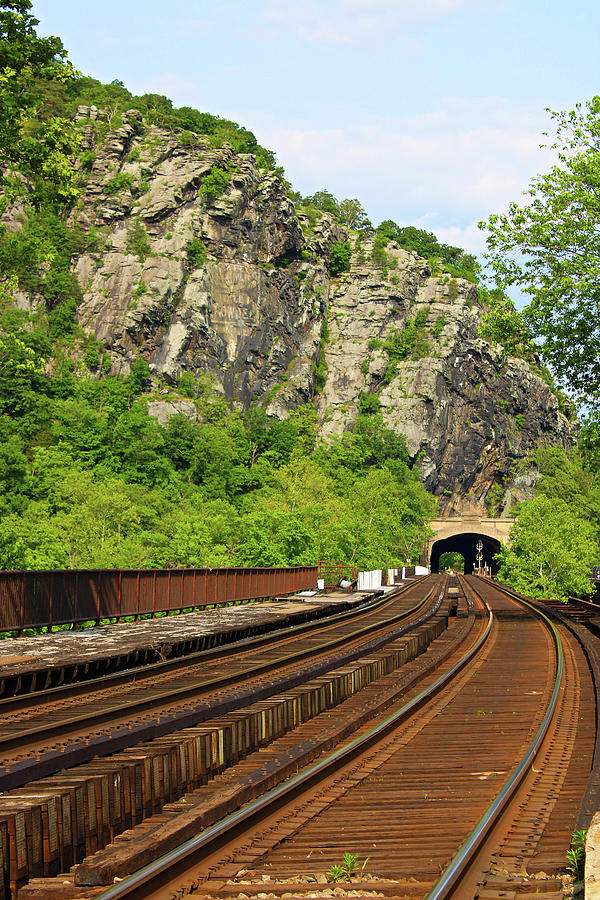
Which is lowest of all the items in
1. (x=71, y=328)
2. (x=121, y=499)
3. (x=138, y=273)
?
(x=121, y=499)

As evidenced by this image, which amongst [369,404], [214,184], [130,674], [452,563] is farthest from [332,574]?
[452,563]

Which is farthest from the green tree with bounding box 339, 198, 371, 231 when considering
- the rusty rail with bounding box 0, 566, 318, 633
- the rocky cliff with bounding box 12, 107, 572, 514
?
the rusty rail with bounding box 0, 566, 318, 633

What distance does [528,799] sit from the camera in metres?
7.61

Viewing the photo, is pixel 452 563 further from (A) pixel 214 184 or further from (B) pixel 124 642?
(B) pixel 124 642

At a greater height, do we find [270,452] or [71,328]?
[71,328]

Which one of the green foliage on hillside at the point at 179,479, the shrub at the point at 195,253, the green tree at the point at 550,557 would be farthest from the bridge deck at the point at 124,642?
the shrub at the point at 195,253

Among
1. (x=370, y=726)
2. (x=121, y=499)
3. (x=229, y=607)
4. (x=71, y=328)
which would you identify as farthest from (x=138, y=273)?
(x=370, y=726)

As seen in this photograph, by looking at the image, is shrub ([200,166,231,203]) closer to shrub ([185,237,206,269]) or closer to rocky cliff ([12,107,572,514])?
rocky cliff ([12,107,572,514])

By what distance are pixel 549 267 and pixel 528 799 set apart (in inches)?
889

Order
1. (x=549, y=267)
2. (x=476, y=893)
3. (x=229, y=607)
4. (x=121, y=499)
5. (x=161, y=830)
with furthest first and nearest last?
(x=121, y=499)
(x=229, y=607)
(x=549, y=267)
(x=161, y=830)
(x=476, y=893)

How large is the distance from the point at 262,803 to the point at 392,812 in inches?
43.9

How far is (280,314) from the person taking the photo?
12769 centimetres

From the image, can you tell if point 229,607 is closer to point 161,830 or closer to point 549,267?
point 549,267

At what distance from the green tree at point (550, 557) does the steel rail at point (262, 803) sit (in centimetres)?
5890
